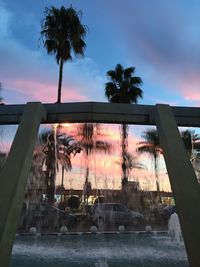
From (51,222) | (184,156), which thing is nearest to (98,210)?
(51,222)

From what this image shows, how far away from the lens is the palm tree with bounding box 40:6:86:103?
25.3 metres

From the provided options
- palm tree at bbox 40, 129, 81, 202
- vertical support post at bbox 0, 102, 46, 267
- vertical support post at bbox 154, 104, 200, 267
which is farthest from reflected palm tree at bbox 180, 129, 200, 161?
vertical support post at bbox 0, 102, 46, 267

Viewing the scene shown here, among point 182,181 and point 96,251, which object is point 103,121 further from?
point 96,251

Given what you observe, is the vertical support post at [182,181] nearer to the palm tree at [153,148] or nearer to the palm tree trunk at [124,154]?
the palm tree trunk at [124,154]

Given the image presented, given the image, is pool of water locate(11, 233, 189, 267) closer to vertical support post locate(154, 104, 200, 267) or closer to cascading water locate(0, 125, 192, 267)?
cascading water locate(0, 125, 192, 267)

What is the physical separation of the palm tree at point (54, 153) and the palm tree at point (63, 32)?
4.73 m

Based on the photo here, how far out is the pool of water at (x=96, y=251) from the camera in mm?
9617

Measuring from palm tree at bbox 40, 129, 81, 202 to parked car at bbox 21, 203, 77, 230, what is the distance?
12.2 feet

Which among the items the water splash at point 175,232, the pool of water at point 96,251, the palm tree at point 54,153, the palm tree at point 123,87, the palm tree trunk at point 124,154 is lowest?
the pool of water at point 96,251

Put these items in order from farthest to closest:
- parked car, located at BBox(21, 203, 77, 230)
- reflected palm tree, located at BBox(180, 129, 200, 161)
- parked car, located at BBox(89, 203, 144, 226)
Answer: reflected palm tree, located at BBox(180, 129, 200, 161)
parked car, located at BBox(89, 203, 144, 226)
parked car, located at BBox(21, 203, 77, 230)

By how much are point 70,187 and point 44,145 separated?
4.48m

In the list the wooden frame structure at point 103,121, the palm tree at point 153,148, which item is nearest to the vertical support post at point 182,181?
the wooden frame structure at point 103,121

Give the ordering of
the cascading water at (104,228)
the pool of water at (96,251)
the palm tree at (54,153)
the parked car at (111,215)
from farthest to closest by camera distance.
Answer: the palm tree at (54,153)
the parked car at (111,215)
the cascading water at (104,228)
the pool of water at (96,251)

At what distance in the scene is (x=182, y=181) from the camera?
28.2 ft
